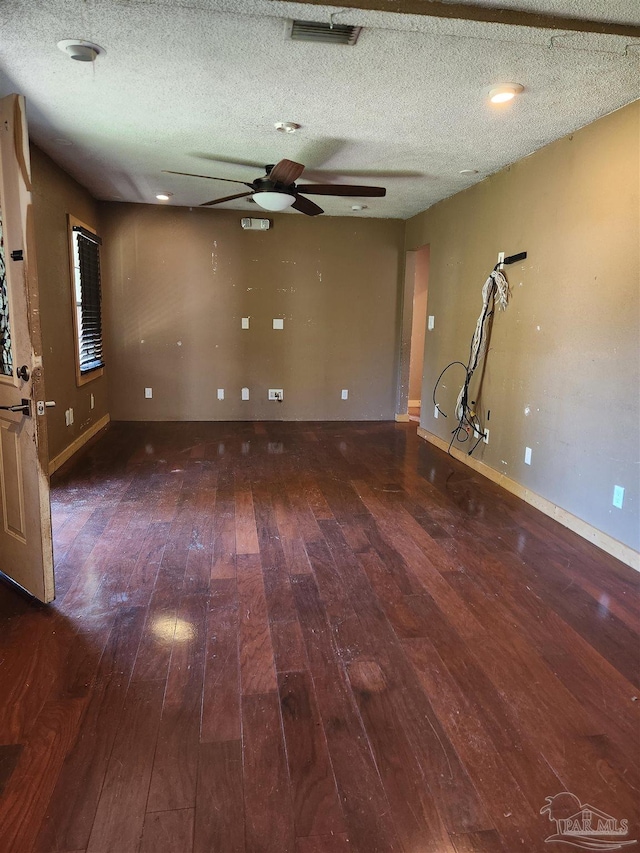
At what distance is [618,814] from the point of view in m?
1.46

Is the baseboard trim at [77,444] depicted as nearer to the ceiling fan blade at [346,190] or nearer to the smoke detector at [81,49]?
the smoke detector at [81,49]

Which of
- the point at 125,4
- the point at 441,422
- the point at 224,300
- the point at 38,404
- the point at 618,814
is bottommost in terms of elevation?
the point at 618,814

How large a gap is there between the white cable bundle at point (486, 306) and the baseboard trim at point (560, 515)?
586 millimetres

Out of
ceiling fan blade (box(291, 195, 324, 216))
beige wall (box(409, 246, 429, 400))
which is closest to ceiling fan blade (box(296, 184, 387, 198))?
ceiling fan blade (box(291, 195, 324, 216))

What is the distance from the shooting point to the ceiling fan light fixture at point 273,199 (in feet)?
14.2

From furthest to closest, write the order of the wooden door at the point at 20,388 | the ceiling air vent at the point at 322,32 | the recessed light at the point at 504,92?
the recessed light at the point at 504,92
the ceiling air vent at the point at 322,32
the wooden door at the point at 20,388

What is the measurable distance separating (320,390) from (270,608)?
4656 millimetres

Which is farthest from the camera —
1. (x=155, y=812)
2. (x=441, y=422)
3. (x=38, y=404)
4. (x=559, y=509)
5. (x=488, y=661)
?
(x=441, y=422)

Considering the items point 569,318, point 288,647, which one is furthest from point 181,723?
point 569,318

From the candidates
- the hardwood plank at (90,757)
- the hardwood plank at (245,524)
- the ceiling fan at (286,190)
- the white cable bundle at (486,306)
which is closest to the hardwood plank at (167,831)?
the hardwood plank at (90,757)

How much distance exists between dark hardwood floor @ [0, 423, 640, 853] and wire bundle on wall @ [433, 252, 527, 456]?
1.42m

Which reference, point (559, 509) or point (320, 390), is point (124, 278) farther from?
point (559, 509)

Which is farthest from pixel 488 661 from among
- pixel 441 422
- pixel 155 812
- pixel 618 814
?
pixel 441 422

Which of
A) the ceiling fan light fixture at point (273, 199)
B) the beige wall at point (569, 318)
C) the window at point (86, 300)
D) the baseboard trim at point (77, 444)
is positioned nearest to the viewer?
the beige wall at point (569, 318)
